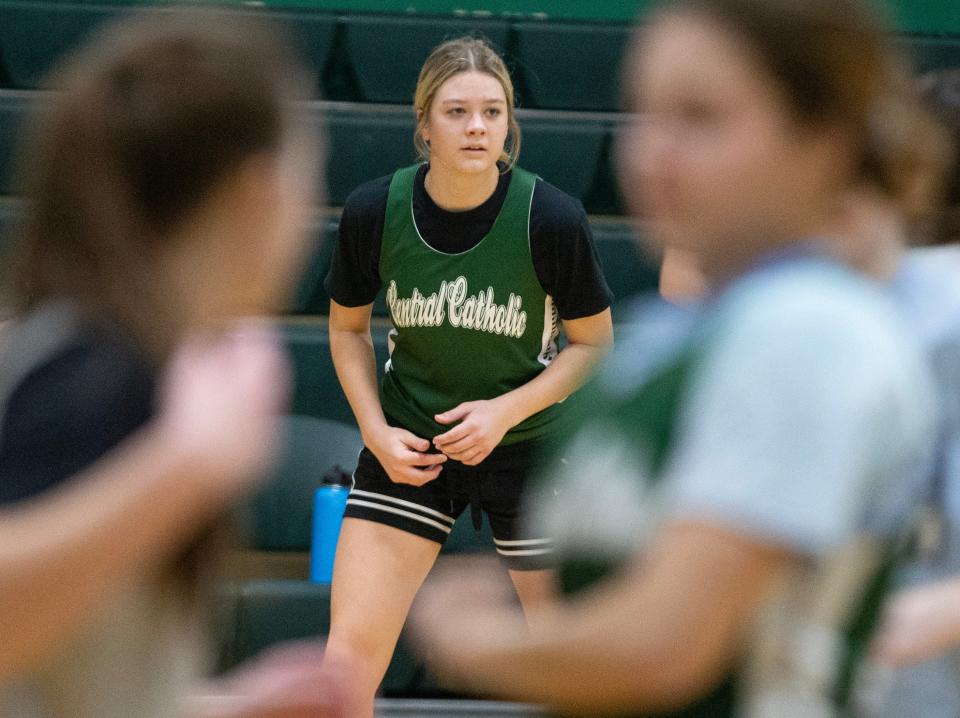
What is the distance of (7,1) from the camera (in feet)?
20.0

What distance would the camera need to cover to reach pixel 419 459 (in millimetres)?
3553

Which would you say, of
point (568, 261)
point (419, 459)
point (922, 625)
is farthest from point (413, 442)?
point (922, 625)

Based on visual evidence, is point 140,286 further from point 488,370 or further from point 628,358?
point 488,370

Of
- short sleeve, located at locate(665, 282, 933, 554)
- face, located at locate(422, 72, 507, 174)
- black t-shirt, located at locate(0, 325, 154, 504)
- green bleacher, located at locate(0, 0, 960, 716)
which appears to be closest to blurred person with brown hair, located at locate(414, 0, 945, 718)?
short sleeve, located at locate(665, 282, 933, 554)

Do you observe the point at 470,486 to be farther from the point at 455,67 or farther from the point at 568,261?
the point at 455,67

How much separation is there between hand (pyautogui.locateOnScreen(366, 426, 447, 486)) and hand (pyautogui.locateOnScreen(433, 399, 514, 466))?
42 millimetres

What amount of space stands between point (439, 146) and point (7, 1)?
3.08m

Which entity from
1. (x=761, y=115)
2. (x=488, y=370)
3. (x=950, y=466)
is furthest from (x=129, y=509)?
(x=488, y=370)

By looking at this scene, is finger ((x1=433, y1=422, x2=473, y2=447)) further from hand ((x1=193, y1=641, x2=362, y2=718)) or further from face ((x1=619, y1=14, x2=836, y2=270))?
face ((x1=619, y1=14, x2=836, y2=270))

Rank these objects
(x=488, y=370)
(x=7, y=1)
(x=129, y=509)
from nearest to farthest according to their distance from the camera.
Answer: (x=129, y=509) < (x=488, y=370) < (x=7, y=1)

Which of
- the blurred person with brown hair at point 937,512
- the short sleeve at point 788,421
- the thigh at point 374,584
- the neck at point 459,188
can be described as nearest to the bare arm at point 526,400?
the thigh at point 374,584

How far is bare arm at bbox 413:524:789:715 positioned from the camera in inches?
34.2

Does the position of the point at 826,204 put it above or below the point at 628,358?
above

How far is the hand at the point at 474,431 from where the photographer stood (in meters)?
3.53
